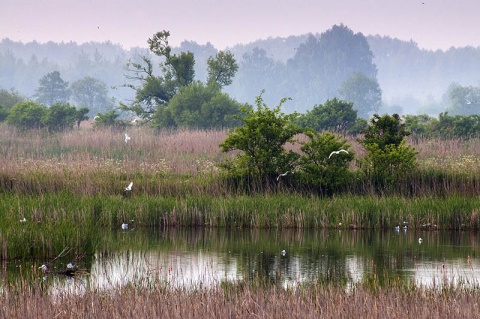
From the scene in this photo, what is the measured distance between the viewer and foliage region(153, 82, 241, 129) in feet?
162

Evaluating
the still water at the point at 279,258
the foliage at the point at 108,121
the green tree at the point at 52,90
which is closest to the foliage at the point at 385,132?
the still water at the point at 279,258

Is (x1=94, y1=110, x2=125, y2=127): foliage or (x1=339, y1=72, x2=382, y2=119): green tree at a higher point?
(x1=339, y1=72, x2=382, y2=119): green tree

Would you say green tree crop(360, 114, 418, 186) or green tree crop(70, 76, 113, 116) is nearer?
green tree crop(360, 114, 418, 186)

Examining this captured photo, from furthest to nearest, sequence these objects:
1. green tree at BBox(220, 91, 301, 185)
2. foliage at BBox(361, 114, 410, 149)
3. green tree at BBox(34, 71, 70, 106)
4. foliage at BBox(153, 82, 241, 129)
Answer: green tree at BBox(34, 71, 70, 106)
foliage at BBox(153, 82, 241, 129)
foliage at BBox(361, 114, 410, 149)
green tree at BBox(220, 91, 301, 185)

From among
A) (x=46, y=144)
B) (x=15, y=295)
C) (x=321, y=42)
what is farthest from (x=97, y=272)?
(x=321, y=42)

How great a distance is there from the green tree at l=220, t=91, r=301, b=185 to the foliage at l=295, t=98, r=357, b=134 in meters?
19.2

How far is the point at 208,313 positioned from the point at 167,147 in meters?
28.2

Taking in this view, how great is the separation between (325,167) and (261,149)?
2.19m

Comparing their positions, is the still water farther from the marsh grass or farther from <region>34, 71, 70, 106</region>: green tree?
<region>34, 71, 70, 106</region>: green tree

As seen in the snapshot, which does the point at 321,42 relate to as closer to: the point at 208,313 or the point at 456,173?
the point at 456,173

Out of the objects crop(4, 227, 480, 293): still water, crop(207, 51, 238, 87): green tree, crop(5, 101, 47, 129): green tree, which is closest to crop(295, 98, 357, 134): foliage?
crop(207, 51, 238, 87): green tree

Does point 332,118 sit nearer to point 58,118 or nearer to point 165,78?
point 165,78

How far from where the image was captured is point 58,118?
51062mm

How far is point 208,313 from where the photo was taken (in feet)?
31.4
